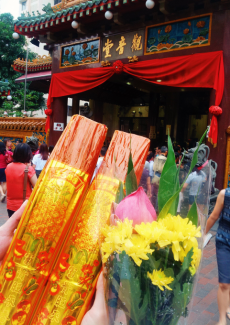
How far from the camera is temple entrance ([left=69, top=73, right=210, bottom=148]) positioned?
991 cm

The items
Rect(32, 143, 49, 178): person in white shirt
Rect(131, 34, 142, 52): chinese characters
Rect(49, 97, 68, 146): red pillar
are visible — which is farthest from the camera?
Rect(49, 97, 68, 146): red pillar

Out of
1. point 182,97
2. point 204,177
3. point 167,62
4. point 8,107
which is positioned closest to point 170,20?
point 167,62

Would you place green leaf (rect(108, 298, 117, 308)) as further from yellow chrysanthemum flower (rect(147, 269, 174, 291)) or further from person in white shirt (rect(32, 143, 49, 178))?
person in white shirt (rect(32, 143, 49, 178))

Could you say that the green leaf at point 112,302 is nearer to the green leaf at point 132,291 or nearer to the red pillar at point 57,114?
the green leaf at point 132,291

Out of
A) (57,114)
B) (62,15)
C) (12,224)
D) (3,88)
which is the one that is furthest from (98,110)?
(12,224)

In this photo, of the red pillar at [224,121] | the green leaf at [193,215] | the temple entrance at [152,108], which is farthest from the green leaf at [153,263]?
the temple entrance at [152,108]

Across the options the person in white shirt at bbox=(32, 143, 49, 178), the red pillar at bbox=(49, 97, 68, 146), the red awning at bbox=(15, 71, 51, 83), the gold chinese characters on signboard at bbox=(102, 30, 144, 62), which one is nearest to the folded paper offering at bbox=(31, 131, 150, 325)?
the person in white shirt at bbox=(32, 143, 49, 178)

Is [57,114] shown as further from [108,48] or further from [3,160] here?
[3,160]

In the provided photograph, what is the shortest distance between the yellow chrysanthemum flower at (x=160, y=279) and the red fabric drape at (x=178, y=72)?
541 centimetres

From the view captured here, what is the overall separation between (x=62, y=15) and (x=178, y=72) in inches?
145

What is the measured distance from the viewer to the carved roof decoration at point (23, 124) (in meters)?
9.74

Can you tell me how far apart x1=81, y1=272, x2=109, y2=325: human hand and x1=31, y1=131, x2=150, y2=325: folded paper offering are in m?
0.05

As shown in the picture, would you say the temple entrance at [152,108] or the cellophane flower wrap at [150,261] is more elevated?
the temple entrance at [152,108]

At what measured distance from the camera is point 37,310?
1.01 metres
